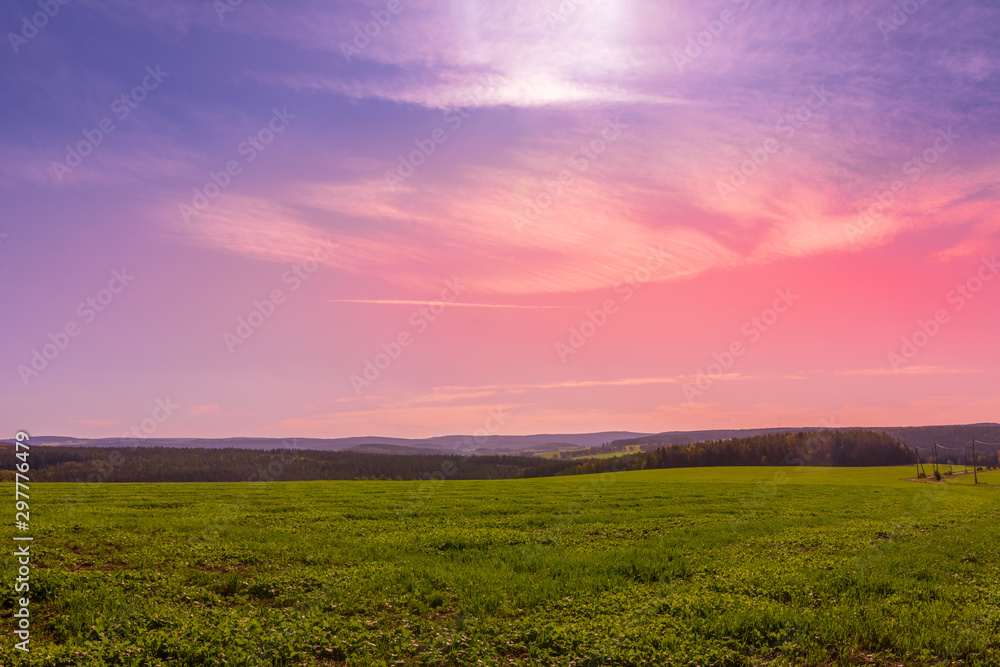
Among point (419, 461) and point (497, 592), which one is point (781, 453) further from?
point (497, 592)

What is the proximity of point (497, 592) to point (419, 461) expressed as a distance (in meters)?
152

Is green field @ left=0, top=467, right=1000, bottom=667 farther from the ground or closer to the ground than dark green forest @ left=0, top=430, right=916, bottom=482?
farther from the ground

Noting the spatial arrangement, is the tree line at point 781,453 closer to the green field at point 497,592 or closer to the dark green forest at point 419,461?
the dark green forest at point 419,461

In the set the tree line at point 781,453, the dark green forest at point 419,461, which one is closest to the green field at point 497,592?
the dark green forest at point 419,461

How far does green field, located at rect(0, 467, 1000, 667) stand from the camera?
11797mm

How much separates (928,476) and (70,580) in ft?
423

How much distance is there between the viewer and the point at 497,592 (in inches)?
615

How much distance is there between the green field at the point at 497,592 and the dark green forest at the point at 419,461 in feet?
Result: 374

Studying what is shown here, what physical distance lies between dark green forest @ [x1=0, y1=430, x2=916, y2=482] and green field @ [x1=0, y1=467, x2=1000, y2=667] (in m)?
114

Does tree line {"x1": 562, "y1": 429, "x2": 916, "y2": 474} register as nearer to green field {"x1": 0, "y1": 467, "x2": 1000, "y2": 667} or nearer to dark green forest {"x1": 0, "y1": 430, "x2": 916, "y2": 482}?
dark green forest {"x1": 0, "y1": 430, "x2": 916, "y2": 482}

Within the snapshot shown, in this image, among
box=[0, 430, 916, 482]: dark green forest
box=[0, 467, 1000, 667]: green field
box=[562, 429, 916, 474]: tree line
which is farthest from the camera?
box=[562, 429, 916, 474]: tree line

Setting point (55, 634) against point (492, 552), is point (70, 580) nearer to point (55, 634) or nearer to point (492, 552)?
point (55, 634)

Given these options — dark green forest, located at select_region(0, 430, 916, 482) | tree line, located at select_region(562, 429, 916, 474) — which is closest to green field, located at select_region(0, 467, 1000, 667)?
dark green forest, located at select_region(0, 430, 916, 482)

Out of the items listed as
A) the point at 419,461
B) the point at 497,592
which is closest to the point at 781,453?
the point at 419,461
